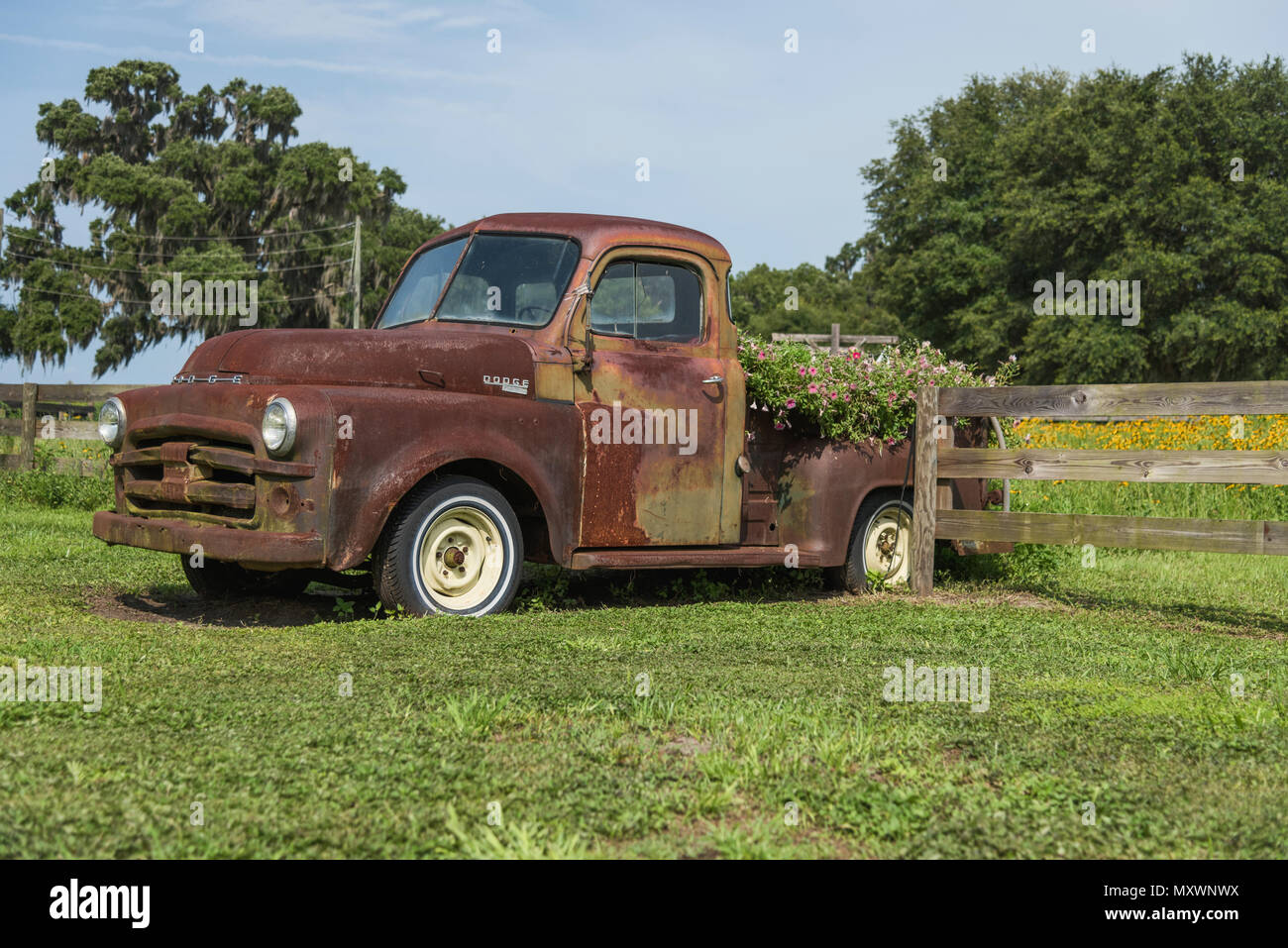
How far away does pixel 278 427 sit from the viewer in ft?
20.0

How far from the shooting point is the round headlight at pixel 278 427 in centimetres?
607

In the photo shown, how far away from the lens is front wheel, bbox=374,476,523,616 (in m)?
6.46

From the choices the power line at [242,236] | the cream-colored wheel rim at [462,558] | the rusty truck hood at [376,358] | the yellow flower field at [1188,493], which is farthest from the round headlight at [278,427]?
the power line at [242,236]

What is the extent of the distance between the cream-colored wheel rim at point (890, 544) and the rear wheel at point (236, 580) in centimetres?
400

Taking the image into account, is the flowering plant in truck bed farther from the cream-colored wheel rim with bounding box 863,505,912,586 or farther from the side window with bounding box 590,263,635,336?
the side window with bounding box 590,263,635,336

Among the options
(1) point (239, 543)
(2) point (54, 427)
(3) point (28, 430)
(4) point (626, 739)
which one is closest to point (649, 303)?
(1) point (239, 543)

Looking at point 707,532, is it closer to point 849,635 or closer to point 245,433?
point 849,635

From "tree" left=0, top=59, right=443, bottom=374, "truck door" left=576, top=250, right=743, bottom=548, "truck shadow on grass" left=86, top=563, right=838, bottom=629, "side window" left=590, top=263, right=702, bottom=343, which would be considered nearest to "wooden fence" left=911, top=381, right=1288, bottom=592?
"truck shadow on grass" left=86, top=563, right=838, bottom=629

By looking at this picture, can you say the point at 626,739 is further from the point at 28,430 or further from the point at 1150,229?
the point at 1150,229

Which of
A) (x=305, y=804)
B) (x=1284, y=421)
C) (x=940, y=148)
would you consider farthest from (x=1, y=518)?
(x=940, y=148)

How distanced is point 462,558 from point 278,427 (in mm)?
1273

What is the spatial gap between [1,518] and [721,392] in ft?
27.2

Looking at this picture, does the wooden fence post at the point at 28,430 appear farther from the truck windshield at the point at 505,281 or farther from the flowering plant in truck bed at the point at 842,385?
the flowering plant in truck bed at the point at 842,385
